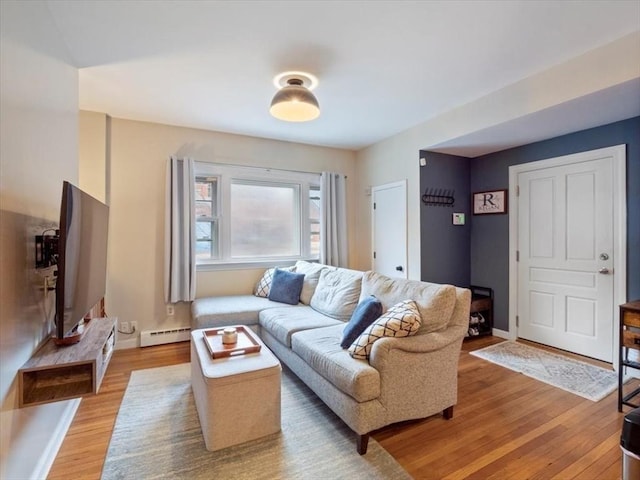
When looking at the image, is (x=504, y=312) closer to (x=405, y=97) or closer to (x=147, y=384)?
(x=405, y=97)

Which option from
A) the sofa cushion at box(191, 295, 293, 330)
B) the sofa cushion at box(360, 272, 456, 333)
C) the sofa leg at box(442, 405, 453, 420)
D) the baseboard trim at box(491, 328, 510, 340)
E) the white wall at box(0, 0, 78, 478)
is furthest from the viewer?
the baseboard trim at box(491, 328, 510, 340)

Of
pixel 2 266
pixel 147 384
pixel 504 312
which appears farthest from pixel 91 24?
pixel 504 312

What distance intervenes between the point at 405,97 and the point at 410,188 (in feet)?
3.91

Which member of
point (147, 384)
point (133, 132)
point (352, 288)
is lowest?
point (147, 384)

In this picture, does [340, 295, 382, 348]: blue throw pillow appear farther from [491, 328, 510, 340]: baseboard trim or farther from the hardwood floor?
[491, 328, 510, 340]: baseboard trim

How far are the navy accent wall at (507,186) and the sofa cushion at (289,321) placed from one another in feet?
7.60

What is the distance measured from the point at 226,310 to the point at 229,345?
3.95 ft

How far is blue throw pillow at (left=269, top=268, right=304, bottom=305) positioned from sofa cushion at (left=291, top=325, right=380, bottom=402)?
1.07m

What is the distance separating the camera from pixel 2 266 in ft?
4.37

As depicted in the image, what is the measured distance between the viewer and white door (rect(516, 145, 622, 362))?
3082 mm

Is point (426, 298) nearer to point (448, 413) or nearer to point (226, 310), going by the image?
point (448, 413)

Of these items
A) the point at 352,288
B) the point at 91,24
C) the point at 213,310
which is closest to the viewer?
the point at 91,24

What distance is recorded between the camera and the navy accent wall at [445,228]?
154 inches

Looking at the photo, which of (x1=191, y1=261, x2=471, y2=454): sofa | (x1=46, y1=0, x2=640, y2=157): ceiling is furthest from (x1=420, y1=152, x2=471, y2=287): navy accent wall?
(x1=191, y1=261, x2=471, y2=454): sofa
